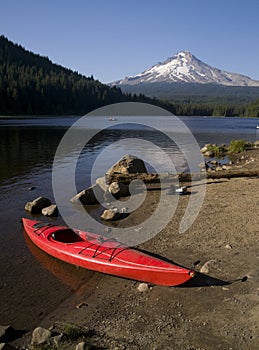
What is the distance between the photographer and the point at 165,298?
28.2 feet

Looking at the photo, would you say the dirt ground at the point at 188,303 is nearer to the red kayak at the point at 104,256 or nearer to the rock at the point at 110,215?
the red kayak at the point at 104,256

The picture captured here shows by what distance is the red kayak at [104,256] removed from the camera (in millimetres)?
9078

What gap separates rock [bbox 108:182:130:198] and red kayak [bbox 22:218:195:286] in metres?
6.54

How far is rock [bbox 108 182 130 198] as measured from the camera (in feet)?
62.3

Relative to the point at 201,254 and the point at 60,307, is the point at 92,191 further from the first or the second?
the point at 60,307

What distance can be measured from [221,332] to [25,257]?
7.31 m

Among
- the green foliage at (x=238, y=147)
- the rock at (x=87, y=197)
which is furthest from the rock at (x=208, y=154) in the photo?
the rock at (x=87, y=197)

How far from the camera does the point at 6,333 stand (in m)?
7.54

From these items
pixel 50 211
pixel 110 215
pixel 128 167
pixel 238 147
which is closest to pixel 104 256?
pixel 110 215

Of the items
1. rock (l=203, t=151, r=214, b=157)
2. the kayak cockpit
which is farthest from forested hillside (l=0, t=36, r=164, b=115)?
the kayak cockpit

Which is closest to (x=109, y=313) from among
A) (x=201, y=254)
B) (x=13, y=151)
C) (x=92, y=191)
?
(x=201, y=254)

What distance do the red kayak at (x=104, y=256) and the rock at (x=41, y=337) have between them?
3128mm

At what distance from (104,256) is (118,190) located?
8.89 metres

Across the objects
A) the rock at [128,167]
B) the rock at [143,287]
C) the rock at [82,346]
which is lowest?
the rock at [143,287]
